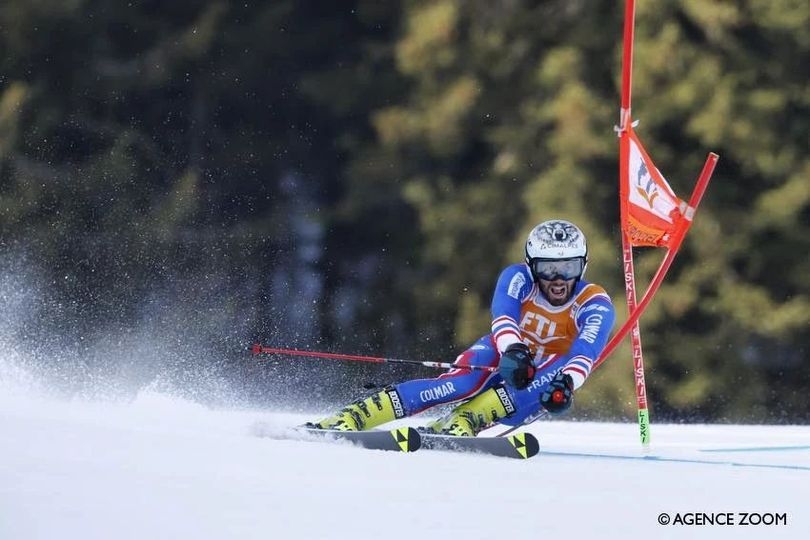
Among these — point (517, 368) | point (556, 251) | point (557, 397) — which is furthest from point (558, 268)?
point (557, 397)

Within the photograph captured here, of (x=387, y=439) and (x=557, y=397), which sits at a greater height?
(x=557, y=397)

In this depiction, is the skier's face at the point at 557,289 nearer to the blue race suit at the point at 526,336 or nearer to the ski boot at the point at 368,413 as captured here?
the blue race suit at the point at 526,336

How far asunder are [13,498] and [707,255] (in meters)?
10.6

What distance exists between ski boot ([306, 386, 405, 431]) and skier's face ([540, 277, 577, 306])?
0.78 meters

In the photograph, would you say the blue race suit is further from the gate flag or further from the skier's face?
the gate flag

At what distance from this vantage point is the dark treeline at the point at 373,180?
15.0 metres

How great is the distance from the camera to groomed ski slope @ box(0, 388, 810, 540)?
491 cm

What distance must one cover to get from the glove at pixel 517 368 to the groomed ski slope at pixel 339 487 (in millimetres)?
320

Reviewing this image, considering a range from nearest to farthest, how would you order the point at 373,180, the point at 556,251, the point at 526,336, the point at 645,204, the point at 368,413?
the point at 556,251, the point at 368,413, the point at 526,336, the point at 645,204, the point at 373,180

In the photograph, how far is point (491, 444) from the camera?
6930 millimetres

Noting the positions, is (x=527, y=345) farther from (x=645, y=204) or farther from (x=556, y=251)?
(x=645, y=204)

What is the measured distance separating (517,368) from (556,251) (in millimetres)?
616

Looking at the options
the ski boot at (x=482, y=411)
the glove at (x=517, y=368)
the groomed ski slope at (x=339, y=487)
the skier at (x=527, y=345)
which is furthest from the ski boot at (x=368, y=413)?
the glove at (x=517, y=368)

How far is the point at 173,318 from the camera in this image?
16.8 m
